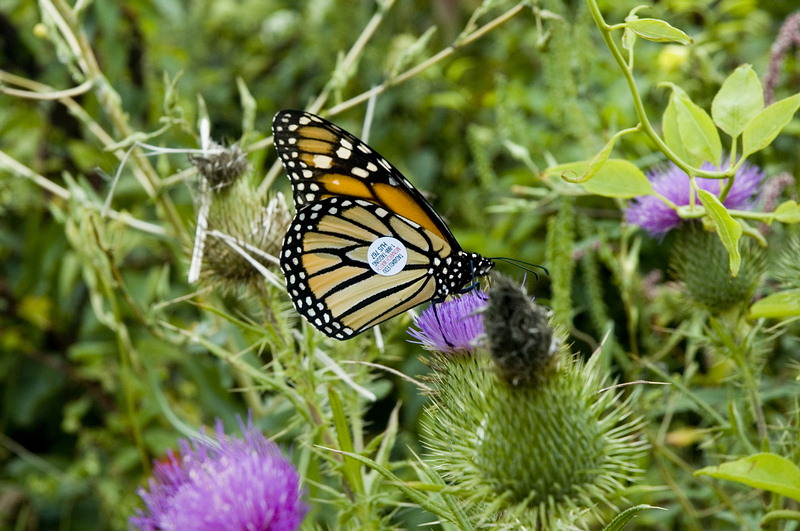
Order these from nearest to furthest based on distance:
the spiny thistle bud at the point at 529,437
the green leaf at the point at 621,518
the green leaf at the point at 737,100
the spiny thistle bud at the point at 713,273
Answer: the green leaf at the point at 621,518
the spiny thistle bud at the point at 529,437
the green leaf at the point at 737,100
the spiny thistle bud at the point at 713,273

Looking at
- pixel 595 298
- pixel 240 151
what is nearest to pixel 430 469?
pixel 240 151

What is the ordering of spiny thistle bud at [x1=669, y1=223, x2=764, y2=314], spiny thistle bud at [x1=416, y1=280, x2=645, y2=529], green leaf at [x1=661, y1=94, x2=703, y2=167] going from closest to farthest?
spiny thistle bud at [x1=416, y1=280, x2=645, y2=529] < green leaf at [x1=661, y1=94, x2=703, y2=167] < spiny thistle bud at [x1=669, y1=223, x2=764, y2=314]

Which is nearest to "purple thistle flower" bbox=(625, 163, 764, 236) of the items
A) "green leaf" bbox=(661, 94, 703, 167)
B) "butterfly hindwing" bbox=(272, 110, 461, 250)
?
"green leaf" bbox=(661, 94, 703, 167)

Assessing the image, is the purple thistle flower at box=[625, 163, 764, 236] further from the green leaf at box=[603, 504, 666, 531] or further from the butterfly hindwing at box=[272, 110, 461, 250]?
the green leaf at box=[603, 504, 666, 531]

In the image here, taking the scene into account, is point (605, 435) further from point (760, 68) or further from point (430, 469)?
point (760, 68)

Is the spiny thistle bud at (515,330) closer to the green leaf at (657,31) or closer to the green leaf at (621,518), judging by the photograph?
the green leaf at (621,518)

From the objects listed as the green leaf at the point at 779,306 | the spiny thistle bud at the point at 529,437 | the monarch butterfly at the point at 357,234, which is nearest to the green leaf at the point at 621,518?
the spiny thistle bud at the point at 529,437
